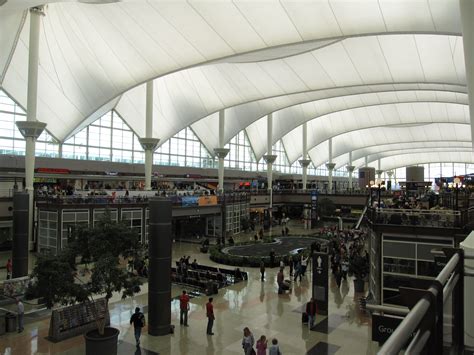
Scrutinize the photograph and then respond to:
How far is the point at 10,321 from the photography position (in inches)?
A: 577

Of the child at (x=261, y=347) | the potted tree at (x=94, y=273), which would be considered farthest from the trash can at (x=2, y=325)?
the child at (x=261, y=347)

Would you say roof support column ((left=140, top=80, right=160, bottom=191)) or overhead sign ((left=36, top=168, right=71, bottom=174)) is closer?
roof support column ((left=140, top=80, right=160, bottom=191))

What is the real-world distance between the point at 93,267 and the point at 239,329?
5488mm

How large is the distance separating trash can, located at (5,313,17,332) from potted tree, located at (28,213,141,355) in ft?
9.35

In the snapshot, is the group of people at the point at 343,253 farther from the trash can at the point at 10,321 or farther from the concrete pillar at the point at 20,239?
the concrete pillar at the point at 20,239

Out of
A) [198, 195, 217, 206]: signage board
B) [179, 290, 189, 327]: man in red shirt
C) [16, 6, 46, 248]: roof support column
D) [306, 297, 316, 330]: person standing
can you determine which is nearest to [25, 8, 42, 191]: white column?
[16, 6, 46, 248]: roof support column

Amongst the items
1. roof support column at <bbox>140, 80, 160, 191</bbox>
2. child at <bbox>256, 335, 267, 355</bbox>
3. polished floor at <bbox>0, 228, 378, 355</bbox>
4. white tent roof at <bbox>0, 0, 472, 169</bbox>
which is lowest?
polished floor at <bbox>0, 228, 378, 355</bbox>

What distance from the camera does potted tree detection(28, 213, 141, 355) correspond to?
12484mm

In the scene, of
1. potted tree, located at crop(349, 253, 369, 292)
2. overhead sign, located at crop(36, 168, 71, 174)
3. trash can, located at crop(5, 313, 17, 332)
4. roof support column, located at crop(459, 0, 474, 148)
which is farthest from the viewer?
overhead sign, located at crop(36, 168, 71, 174)

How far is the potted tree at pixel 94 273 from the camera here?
12484mm

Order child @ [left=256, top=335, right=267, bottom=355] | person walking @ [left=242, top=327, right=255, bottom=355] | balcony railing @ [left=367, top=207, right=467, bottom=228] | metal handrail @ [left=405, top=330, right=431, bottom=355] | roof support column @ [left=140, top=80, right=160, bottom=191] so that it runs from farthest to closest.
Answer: roof support column @ [left=140, top=80, right=160, bottom=191]
balcony railing @ [left=367, top=207, right=467, bottom=228]
person walking @ [left=242, top=327, right=255, bottom=355]
child @ [left=256, top=335, right=267, bottom=355]
metal handrail @ [left=405, top=330, right=431, bottom=355]

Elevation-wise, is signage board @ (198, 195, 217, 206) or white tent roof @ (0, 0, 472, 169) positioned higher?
white tent roof @ (0, 0, 472, 169)

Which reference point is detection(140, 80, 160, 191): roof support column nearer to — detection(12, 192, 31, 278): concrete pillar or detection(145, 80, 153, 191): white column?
detection(145, 80, 153, 191): white column

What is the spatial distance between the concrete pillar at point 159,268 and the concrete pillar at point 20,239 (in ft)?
34.0
